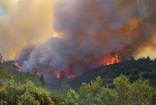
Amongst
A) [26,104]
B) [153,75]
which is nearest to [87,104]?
[26,104]

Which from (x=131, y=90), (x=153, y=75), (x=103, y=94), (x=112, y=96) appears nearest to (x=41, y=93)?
(x=103, y=94)

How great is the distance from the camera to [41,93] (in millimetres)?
19297

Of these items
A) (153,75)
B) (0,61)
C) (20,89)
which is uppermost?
(0,61)

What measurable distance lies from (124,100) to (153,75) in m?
58.1

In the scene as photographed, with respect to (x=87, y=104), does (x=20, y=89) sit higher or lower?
higher

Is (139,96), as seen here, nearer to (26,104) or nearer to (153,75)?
(26,104)

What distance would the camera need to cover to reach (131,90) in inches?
733

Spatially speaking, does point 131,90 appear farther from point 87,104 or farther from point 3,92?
point 3,92

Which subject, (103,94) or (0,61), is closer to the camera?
(103,94)

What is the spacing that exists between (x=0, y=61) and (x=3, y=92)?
6100cm

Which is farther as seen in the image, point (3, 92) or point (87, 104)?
point (87, 104)

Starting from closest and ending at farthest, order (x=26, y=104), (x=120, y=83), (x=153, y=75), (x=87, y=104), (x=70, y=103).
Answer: (x=26, y=104)
(x=70, y=103)
(x=120, y=83)
(x=87, y=104)
(x=153, y=75)

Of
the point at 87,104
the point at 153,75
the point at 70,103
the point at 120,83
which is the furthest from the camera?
the point at 153,75

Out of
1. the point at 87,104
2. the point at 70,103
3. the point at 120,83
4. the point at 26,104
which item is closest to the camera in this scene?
the point at 26,104
